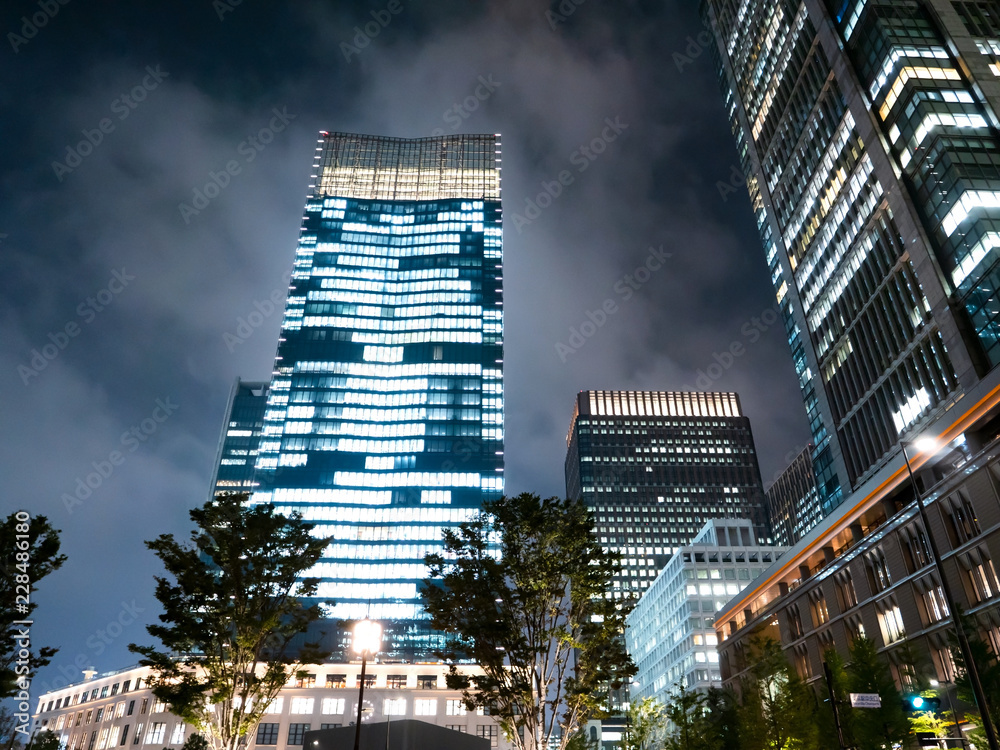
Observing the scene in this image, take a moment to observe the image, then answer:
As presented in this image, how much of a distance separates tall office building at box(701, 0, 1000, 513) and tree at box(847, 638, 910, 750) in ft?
122

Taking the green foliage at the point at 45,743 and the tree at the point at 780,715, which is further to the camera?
the green foliage at the point at 45,743

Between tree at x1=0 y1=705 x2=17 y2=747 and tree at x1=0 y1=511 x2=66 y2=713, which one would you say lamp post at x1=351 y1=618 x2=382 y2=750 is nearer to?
tree at x1=0 y1=511 x2=66 y2=713

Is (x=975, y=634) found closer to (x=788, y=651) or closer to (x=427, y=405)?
(x=788, y=651)

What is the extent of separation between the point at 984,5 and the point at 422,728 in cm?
9500

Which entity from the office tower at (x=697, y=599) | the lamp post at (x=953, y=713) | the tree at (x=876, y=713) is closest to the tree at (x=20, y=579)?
the tree at (x=876, y=713)

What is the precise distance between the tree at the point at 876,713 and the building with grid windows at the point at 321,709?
6553cm

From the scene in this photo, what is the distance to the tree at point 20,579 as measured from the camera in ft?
95.2

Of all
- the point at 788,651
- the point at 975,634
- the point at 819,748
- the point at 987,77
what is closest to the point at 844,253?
the point at 987,77

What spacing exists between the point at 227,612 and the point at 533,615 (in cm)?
1453

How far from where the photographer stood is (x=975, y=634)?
41.1m

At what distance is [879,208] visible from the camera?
78.8m

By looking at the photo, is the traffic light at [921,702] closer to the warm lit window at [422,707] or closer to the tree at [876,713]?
the tree at [876,713]

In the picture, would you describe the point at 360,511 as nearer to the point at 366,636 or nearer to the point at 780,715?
the point at 780,715

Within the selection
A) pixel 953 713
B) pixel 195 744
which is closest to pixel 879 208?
pixel 953 713
